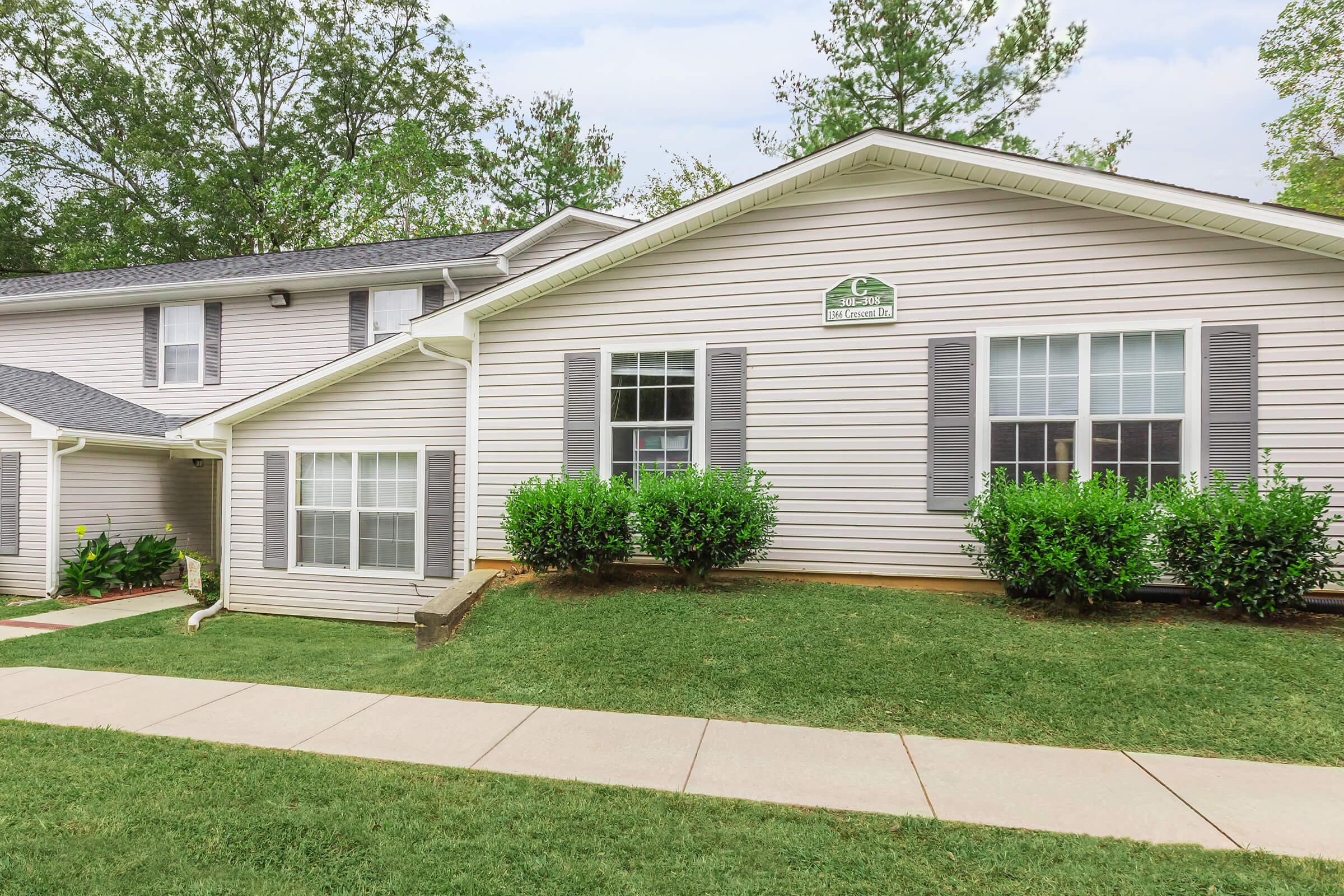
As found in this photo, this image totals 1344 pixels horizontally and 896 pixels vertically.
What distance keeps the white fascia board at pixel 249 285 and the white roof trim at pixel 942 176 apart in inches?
142

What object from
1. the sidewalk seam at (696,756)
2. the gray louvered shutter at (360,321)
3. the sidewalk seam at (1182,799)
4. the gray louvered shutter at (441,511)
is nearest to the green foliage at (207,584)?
the gray louvered shutter at (441,511)

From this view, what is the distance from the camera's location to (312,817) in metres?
3.06

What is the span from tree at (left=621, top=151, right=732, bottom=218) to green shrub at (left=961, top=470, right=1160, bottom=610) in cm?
1775

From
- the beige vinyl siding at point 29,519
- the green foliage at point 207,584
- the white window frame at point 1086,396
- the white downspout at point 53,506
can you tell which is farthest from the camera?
the beige vinyl siding at point 29,519

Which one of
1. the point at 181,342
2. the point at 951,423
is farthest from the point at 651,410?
the point at 181,342

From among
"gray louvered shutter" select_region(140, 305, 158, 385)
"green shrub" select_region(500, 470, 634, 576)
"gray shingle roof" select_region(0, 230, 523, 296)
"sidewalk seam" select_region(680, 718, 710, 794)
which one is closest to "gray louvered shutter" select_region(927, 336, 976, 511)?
"green shrub" select_region(500, 470, 634, 576)

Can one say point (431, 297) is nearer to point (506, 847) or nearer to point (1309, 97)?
point (506, 847)

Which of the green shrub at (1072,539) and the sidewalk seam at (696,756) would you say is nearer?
the sidewalk seam at (696,756)

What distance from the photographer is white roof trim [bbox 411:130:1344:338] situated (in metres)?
5.94

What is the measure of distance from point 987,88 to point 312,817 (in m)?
23.6

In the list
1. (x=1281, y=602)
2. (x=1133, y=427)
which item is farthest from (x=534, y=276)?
(x=1281, y=602)

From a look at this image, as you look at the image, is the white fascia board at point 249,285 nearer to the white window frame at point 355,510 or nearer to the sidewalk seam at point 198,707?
the white window frame at point 355,510

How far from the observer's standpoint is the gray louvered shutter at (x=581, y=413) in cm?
751

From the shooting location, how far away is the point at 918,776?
348cm
